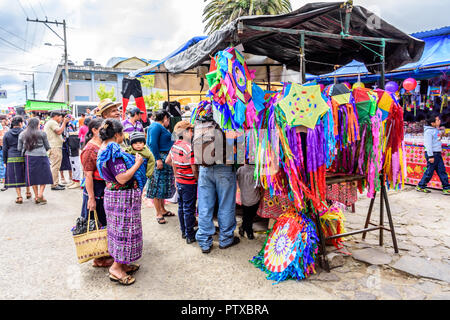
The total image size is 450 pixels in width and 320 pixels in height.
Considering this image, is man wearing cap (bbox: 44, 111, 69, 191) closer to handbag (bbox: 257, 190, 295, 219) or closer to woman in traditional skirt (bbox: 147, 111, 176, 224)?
woman in traditional skirt (bbox: 147, 111, 176, 224)

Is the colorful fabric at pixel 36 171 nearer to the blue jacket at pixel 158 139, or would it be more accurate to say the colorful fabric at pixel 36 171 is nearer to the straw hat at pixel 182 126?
the blue jacket at pixel 158 139

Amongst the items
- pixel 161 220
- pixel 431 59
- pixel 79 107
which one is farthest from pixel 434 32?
pixel 79 107

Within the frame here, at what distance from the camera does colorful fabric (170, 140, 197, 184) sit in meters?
3.82

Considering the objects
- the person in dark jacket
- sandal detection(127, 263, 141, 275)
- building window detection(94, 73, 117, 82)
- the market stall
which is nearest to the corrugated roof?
the market stall

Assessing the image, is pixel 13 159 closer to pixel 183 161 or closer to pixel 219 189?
A: pixel 183 161

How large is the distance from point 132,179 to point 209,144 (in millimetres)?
988

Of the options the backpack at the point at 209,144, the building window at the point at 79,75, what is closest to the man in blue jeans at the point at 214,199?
the backpack at the point at 209,144

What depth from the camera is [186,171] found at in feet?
12.7

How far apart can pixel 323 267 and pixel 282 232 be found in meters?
0.54

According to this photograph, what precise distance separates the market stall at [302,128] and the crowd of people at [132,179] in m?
0.51

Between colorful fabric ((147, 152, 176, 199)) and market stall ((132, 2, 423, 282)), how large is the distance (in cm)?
124

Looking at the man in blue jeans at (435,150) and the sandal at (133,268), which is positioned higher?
the man in blue jeans at (435,150)

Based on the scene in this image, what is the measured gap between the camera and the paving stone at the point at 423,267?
3.03 meters
